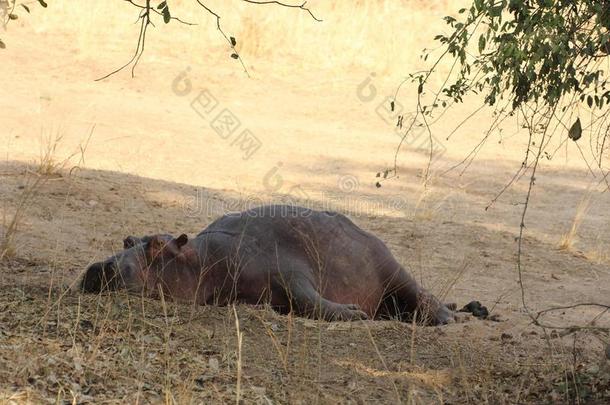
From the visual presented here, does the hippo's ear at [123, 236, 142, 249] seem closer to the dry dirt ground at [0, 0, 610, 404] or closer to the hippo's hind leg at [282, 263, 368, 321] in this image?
the dry dirt ground at [0, 0, 610, 404]

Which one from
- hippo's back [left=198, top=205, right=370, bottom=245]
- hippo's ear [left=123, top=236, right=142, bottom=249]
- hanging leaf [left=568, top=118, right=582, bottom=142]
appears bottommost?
hippo's ear [left=123, top=236, right=142, bottom=249]

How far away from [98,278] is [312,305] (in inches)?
49.0

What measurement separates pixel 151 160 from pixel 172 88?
4.48m

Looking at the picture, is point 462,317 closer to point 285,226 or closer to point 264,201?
point 285,226

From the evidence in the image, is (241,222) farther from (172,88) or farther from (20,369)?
(172,88)

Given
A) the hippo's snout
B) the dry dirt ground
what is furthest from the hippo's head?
the dry dirt ground

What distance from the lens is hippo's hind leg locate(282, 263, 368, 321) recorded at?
563cm

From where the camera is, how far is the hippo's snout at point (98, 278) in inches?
209

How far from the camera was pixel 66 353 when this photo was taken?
4273 millimetres

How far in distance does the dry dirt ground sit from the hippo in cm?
28

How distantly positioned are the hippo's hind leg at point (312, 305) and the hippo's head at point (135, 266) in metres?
0.70

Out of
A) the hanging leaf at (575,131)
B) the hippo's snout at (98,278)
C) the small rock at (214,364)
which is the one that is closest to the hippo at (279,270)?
the hippo's snout at (98,278)

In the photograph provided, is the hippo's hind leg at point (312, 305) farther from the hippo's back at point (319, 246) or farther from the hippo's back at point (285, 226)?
the hippo's back at point (285, 226)

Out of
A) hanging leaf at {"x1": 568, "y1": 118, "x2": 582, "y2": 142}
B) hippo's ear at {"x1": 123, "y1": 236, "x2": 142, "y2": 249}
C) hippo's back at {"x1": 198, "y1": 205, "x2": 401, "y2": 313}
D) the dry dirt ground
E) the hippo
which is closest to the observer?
the dry dirt ground
